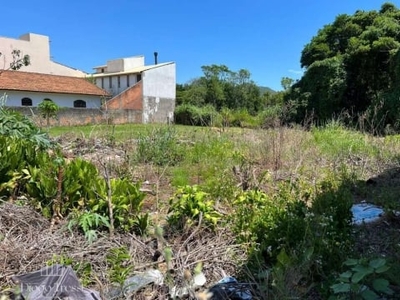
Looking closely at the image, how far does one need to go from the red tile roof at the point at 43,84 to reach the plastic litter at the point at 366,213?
71.6 feet

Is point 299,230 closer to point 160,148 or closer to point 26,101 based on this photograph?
point 160,148

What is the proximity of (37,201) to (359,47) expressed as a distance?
15.3 m

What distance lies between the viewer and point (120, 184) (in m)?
2.94

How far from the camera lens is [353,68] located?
15.7 metres

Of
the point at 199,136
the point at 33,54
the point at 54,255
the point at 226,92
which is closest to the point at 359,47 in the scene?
the point at 199,136

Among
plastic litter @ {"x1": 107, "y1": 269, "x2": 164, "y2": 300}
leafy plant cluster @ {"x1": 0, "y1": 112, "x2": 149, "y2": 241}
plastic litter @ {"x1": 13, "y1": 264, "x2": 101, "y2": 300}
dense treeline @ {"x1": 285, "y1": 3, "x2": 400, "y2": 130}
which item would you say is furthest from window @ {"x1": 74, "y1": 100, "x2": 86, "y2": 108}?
plastic litter @ {"x1": 107, "y1": 269, "x2": 164, "y2": 300}

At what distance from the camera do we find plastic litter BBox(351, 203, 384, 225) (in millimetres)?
2989

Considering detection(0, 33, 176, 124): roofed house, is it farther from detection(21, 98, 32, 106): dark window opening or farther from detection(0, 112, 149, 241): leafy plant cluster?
detection(0, 112, 149, 241): leafy plant cluster

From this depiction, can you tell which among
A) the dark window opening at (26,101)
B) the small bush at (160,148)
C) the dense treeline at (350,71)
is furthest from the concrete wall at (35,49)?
the small bush at (160,148)

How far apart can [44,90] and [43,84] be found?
30.3 inches

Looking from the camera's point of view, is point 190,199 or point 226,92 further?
point 226,92

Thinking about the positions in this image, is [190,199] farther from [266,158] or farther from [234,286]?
[266,158]

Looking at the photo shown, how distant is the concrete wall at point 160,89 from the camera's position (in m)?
25.9

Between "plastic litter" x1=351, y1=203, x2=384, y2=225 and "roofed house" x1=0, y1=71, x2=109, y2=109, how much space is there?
18181mm
